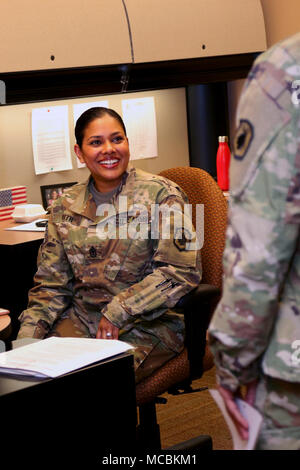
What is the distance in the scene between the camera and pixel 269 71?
0.95m

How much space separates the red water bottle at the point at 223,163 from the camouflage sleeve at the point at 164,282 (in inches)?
49.8

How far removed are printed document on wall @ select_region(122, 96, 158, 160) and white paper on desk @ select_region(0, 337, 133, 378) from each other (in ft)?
5.97

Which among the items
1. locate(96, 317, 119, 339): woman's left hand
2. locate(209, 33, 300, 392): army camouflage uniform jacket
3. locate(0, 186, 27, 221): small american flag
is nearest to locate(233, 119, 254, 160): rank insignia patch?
locate(209, 33, 300, 392): army camouflage uniform jacket

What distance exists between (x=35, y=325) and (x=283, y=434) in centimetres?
128

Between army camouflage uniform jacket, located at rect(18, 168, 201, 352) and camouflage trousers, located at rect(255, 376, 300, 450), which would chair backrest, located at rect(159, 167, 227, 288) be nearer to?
army camouflage uniform jacket, located at rect(18, 168, 201, 352)

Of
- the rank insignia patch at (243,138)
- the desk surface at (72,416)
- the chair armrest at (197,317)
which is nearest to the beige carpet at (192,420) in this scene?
the chair armrest at (197,317)

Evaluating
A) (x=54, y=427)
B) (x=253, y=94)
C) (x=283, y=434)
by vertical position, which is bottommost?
(x=54, y=427)

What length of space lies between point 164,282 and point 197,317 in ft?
0.44

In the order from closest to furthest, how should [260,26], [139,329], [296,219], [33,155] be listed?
[296,219] < [139,329] < [33,155] < [260,26]

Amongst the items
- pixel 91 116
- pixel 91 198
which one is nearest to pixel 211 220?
pixel 91 198

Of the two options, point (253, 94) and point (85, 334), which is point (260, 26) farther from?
point (253, 94)

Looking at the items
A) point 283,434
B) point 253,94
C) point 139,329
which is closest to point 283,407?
point 283,434

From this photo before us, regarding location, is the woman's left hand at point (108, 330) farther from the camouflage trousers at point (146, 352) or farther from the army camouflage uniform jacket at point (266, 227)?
the army camouflage uniform jacket at point (266, 227)

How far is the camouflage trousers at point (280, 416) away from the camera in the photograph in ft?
3.28
